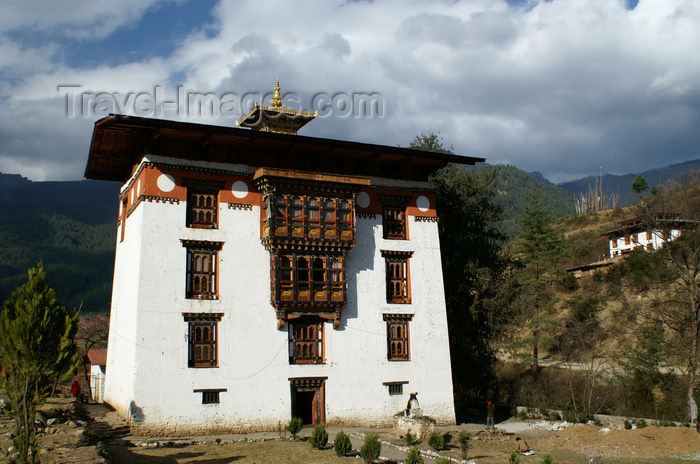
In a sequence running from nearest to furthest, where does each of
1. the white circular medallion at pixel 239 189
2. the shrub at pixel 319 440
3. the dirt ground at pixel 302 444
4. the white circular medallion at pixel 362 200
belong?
the dirt ground at pixel 302 444 → the shrub at pixel 319 440 → the white circular medallion at pixel 239 189 → the white circular medallion at pixel 362 200

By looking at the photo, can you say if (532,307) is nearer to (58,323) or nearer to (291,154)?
(291,154)

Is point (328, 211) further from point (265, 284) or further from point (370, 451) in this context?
point (370, 451)

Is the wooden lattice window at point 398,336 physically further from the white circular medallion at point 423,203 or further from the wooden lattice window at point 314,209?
the wooden lattice window at point 314,209

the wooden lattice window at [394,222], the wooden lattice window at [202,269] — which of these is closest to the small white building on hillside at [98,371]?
the wooden lattice window at [202,269]

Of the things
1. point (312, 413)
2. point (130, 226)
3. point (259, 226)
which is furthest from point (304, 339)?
point (130, 226)

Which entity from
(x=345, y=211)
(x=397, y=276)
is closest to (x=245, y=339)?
(x=345, y=211)

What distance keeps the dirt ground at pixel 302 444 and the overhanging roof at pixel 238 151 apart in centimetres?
919

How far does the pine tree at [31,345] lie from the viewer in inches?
480

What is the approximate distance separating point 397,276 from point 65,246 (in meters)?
133

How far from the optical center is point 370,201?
971 inches

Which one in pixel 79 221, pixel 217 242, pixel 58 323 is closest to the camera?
pixel 58 323

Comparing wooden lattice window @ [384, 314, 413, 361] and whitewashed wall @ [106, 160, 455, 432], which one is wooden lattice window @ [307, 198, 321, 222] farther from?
wooden lattice window @ [384, 314, 413, 361]

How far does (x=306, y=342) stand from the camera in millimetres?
22422

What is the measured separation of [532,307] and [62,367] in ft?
151
